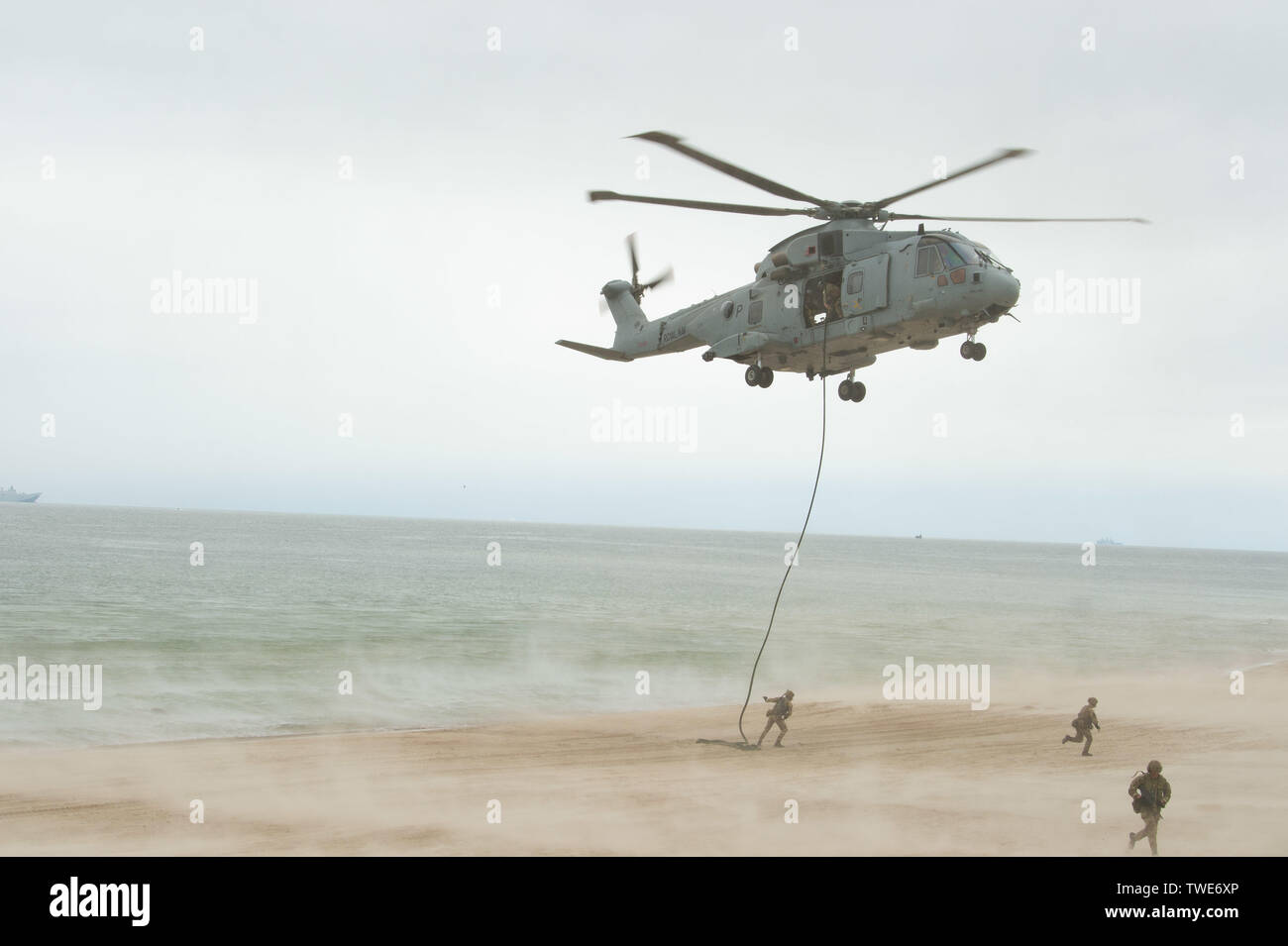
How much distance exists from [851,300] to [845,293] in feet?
0.44

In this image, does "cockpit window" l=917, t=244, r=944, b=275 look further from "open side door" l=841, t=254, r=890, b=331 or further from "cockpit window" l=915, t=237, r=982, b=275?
"open side door" l=841, t=254, r=890, b=331

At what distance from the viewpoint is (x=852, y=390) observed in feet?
51.1

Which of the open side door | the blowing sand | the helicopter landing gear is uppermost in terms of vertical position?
the open side door

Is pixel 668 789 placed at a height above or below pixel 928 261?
below

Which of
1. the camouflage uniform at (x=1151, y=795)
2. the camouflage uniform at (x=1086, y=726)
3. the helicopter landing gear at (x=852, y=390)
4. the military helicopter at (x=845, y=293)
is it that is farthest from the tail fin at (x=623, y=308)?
the camouflage uniform at (x=1086, y=726)

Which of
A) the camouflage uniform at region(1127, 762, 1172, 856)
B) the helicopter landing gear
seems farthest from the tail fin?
the camouflage uniform at region(1127, 762, 1172, 856)

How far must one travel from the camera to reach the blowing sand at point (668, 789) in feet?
54.3

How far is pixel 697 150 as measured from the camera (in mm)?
12422

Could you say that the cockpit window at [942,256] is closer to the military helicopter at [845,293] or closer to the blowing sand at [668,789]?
the military helicopter at [845,293]

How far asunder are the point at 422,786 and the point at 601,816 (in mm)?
4157

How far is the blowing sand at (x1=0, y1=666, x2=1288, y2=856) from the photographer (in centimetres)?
1656

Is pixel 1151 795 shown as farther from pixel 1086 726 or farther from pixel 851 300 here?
pixel 1086 726

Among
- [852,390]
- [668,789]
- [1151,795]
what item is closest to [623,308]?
[852,390]

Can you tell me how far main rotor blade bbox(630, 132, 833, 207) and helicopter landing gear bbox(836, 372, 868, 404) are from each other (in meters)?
2.56
